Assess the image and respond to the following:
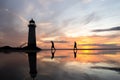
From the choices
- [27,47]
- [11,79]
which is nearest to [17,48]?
[27,47]

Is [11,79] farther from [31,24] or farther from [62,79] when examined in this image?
[31,24]

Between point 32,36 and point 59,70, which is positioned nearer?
point 59,70

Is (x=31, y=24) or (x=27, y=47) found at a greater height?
(x=31, y=24)

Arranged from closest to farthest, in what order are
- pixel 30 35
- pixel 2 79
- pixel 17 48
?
pixel 2 79
pixel 30 35
pixel 17 48

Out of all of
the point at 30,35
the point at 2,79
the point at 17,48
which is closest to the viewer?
the point at 2,79

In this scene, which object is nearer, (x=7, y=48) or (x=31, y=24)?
(x=31, y=24)

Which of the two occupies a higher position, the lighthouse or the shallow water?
the lighthouse

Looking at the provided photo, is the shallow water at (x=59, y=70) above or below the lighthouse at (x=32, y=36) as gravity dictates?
below

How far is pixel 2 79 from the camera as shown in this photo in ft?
46.9

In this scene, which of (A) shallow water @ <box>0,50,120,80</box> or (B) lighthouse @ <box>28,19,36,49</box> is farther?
(B) lighthouse @ <box>28,19,36,49</box>

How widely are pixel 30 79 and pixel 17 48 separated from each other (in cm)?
8707

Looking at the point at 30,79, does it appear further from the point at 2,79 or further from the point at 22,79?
the point at 2,79

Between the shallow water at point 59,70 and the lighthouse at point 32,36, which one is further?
the lighthouse at point 32,36

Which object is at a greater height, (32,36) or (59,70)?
(32,36)
